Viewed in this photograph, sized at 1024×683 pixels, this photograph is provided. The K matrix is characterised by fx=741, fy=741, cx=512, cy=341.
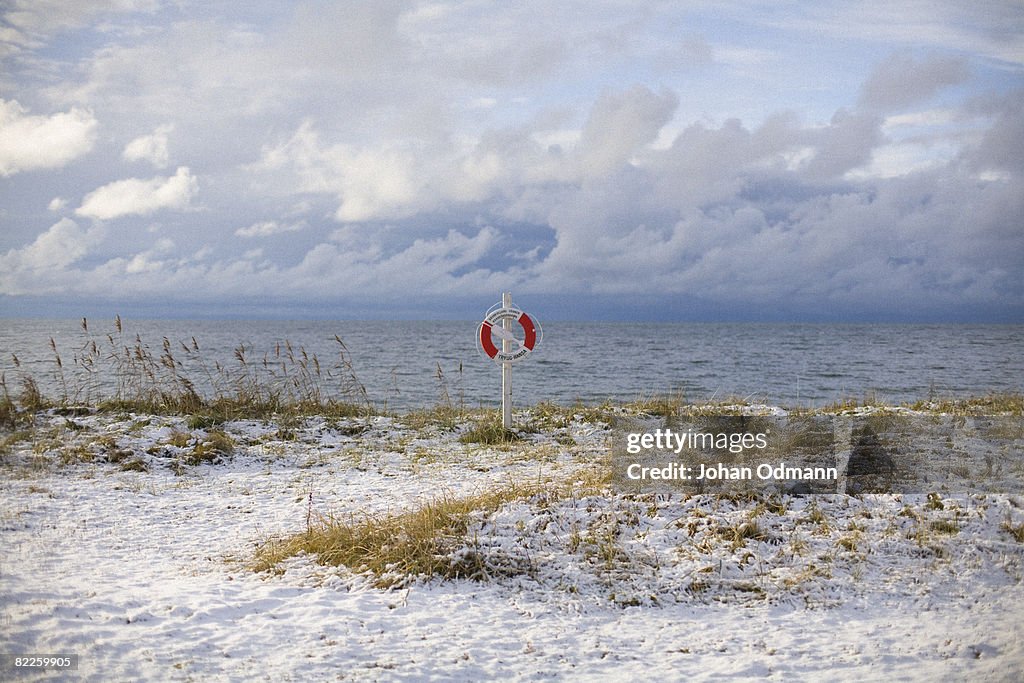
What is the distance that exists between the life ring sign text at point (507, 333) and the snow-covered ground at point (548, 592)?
10.0ft

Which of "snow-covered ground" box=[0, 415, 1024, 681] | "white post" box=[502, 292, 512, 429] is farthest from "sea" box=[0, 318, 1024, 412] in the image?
"snow-covered ground" box=[0, 415, 1024, 681]

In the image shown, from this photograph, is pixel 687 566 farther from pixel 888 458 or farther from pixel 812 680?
pixel 888 458

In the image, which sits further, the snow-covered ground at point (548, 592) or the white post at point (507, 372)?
the white post at point (507, 372)

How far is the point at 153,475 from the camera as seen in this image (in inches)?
316

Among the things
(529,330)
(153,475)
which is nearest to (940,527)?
(529,330)

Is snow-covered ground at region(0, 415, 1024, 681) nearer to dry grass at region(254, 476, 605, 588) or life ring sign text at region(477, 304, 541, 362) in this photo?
dry grass at region(254, 476, 605, 588)

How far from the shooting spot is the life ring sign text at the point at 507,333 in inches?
393

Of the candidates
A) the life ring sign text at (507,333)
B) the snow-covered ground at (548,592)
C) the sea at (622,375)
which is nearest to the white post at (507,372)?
the life ring sign text at (507,333)

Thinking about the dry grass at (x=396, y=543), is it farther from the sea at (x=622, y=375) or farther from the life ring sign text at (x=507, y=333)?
the sea at (x=622, y=375)

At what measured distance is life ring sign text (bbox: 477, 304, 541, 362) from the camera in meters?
9.98

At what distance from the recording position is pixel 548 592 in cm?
489

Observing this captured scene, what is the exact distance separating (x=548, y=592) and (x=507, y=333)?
5414mm

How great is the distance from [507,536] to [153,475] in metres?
4.59

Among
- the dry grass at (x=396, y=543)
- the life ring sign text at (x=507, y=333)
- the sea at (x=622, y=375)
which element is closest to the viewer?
the dry grass at (x=396, y=543)
